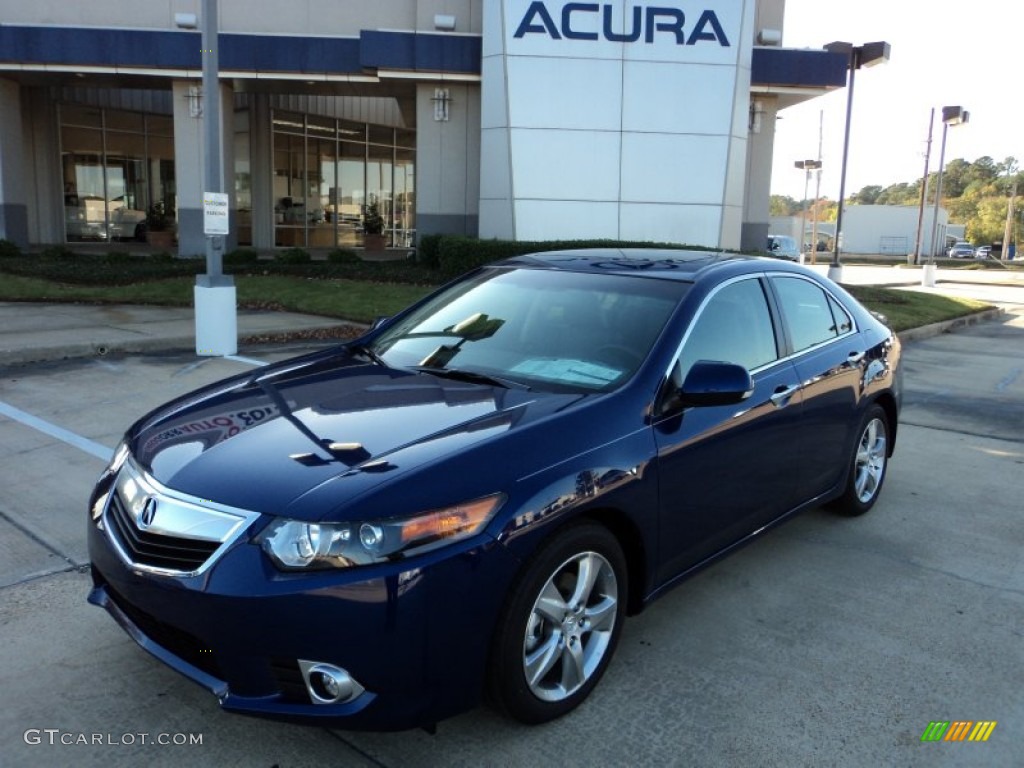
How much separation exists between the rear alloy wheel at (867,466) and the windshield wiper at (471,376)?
2473 millimetres

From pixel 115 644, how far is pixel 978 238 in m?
99.9

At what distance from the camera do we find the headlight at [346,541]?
2459 mm

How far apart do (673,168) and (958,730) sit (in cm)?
1487

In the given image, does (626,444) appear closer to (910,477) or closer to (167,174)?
(910,477)

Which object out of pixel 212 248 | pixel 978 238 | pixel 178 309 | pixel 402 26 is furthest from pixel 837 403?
pixel 978 238

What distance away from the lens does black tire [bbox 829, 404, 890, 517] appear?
195 inches

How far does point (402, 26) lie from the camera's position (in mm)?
19141

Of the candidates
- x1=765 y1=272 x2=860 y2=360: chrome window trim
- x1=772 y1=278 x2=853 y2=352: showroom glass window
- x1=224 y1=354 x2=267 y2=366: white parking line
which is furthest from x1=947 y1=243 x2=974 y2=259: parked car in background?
x1=772 y1=278 x2=853 y2=352: showroom glass window

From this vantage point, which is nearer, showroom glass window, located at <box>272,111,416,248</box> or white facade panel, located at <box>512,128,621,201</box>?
white facade panel, located at <box>512,128,621,201</box>

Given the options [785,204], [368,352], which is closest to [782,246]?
[368,352]

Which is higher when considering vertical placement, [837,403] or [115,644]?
[837,403]

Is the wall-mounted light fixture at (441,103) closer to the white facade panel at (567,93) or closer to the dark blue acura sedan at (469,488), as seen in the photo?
the white facade panel at (567,93)

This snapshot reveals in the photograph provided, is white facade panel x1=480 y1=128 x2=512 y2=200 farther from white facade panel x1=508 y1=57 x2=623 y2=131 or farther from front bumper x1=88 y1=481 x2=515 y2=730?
front bumper x1=88 y1=481 x2=515 y2=730

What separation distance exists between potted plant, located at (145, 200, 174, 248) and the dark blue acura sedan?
74.7ft
